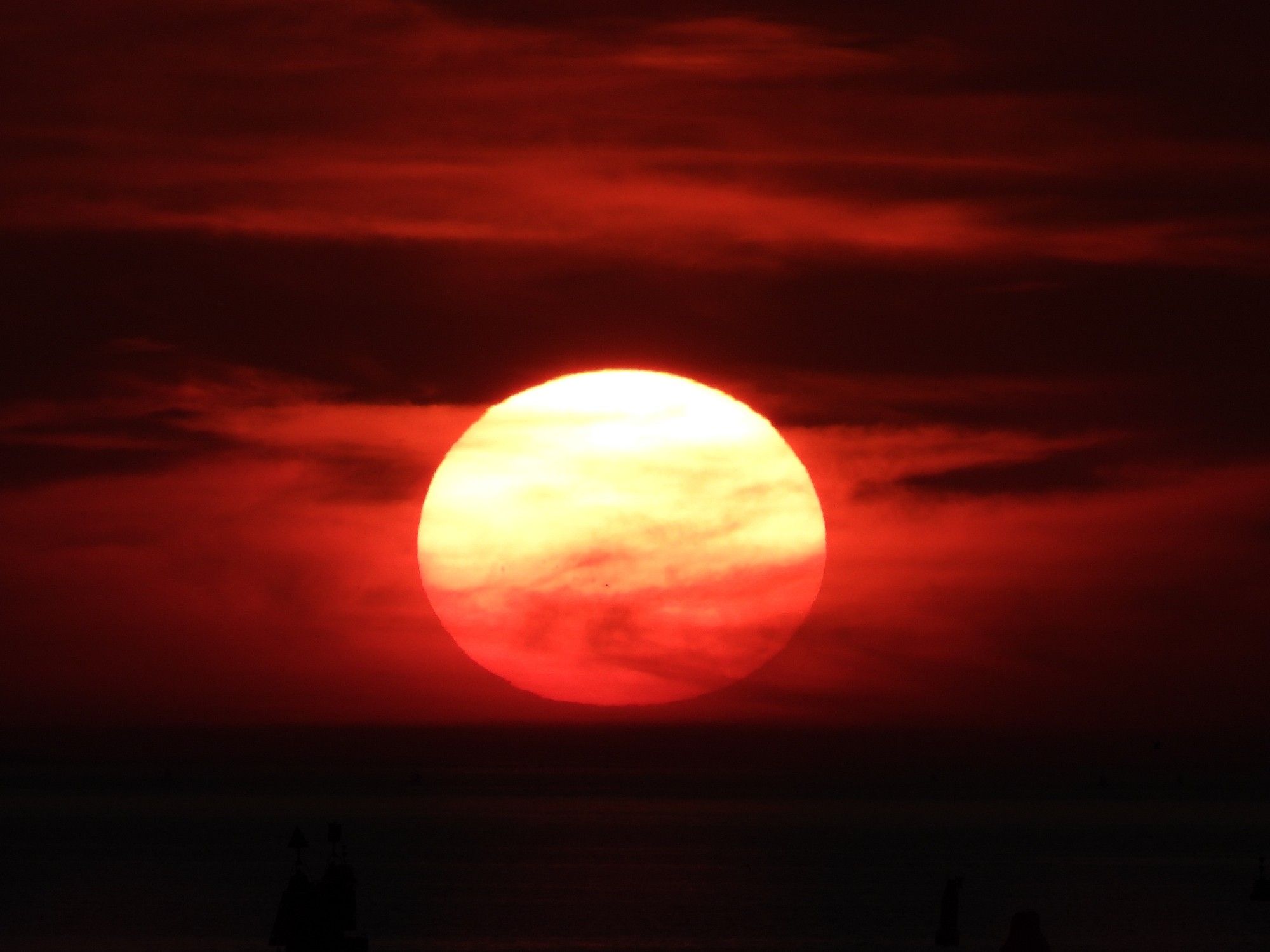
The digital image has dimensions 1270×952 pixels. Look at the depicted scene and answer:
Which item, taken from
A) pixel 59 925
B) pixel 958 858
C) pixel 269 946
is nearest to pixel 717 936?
pixel 269 946

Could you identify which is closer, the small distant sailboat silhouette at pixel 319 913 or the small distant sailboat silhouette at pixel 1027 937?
the small distant sailboat silhouette at pixel 1027 937

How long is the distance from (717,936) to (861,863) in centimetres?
5296

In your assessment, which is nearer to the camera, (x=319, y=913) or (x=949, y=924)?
(x=319, y=913)

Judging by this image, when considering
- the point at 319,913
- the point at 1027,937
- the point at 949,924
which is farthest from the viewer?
the point at 949,924

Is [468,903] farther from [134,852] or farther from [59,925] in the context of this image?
[134,852]

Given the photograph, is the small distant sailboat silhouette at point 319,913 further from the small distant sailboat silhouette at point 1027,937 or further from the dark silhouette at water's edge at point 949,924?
the dark silhouette at water's edge at point 949,924

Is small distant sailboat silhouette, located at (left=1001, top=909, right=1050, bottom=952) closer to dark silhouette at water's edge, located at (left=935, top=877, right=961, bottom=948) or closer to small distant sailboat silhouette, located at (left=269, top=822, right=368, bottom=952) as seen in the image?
small distant sailboat silhouette, located at (left=269, top=822, right=368, bottom=952)

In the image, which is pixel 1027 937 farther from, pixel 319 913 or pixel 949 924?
pixel 949 924

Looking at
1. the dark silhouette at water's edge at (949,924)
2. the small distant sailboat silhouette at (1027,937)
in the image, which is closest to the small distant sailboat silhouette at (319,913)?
the small distant sailboat silhouette at (1027,937)

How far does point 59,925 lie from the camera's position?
72.6m

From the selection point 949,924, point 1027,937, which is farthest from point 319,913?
point 949,924

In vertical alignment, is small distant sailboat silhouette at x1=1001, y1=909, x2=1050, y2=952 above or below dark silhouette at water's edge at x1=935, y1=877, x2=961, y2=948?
below

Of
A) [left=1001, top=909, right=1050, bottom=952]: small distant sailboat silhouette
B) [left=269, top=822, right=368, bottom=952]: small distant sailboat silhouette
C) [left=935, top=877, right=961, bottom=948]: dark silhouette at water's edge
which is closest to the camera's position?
[left=1001, top=909, right=1050, bottom=952]: small distant sailboat silhouette

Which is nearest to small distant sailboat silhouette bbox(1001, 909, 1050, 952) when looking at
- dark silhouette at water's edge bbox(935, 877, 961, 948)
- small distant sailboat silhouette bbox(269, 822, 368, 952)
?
small distant sailboat silhouette bbox(269, 822, 368, 952)
